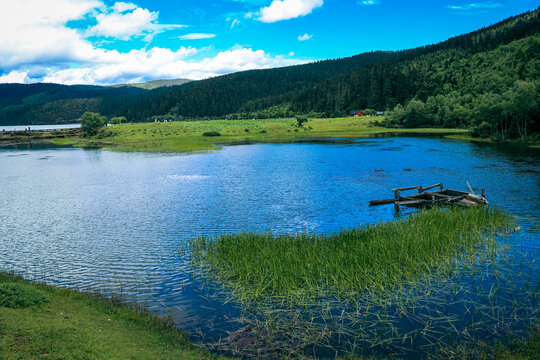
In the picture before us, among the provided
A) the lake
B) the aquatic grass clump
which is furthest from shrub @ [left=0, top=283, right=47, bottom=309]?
the aquatic grass clump

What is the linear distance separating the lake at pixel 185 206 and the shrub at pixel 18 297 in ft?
13.8

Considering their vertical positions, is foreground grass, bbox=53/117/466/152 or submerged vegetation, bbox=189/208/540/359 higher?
foreground grass, bbox=53/117/466/152

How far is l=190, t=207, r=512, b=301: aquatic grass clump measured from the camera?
62.5 feet

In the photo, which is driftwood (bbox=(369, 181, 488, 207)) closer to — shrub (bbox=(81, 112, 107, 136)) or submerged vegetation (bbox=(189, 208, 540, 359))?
submerged vegetation (bbox=(189, 208, 540, 359))

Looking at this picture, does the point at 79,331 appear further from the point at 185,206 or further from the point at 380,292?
the point at 185,206

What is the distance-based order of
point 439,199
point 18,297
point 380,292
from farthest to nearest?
point 439,199 → point 380,292 → point 18,297

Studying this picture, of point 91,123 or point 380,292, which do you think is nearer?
point 380,292

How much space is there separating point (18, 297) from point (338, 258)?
50.0 ft

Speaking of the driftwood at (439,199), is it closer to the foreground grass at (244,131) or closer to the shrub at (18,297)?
the shrub at (18,297)

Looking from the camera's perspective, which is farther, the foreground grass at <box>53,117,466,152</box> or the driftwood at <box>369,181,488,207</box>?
the foreground grass at <box>53,117,466,152</box>

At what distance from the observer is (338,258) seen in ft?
69.2

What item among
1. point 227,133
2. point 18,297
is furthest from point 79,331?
point 227,133

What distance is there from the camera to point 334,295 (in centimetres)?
1850

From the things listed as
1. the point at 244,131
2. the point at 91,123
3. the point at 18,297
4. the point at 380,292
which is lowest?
the point at 380,292
